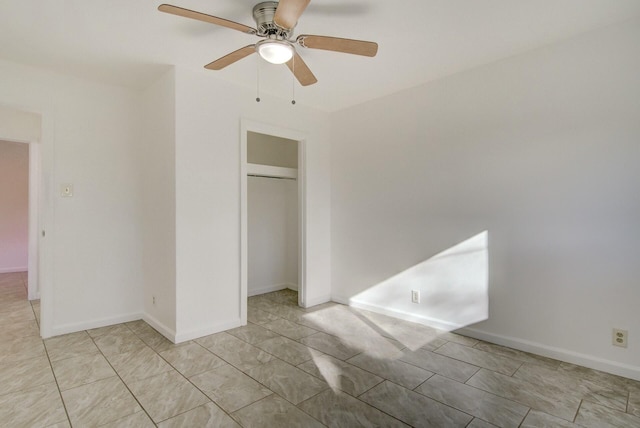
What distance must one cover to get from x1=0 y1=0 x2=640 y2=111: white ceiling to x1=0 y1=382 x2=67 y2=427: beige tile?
2446mm

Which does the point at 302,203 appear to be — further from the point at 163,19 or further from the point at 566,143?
the point at 566,143

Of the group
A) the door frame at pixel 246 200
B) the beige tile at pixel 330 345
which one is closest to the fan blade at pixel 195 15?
the door frame at pixel 246 200

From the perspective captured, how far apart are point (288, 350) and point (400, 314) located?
4.56ft

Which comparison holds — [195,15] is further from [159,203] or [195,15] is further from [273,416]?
[273,416]

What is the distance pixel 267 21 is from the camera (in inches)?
80.9

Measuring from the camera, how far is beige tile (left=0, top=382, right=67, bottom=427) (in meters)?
1.82

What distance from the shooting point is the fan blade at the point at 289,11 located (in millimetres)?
1634

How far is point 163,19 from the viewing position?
2223 millimetres

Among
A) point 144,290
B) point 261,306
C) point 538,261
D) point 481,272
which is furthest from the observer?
point 261,306

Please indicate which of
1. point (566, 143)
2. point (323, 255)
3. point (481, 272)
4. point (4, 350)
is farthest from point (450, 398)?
point (4, 350)

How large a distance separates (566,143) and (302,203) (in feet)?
8.66

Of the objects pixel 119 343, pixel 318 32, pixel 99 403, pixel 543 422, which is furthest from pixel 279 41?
pixel 119 343

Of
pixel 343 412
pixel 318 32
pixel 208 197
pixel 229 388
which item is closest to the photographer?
pixel 343 412

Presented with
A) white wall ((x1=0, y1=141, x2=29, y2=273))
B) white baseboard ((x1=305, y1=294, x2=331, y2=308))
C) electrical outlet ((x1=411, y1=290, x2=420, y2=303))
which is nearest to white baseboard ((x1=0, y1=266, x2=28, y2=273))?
white wall ((x1=0, y1=141, x2=29, y2=273))
